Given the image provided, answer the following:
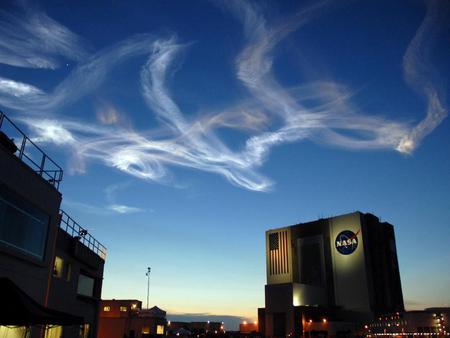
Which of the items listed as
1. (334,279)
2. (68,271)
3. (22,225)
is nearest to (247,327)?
(334,279)

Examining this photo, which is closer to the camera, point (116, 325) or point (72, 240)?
point (72, 240)

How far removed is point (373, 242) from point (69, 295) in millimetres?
47576

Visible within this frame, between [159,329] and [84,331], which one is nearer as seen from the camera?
[84,331]

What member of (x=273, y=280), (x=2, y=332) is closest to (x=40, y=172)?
(x=2, y=332)

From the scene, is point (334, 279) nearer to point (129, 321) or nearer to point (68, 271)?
point (129, 321)

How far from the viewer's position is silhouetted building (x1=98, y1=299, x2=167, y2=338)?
178 ft

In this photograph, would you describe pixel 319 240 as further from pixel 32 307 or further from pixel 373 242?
pixel 32 307

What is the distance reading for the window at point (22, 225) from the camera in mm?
15086

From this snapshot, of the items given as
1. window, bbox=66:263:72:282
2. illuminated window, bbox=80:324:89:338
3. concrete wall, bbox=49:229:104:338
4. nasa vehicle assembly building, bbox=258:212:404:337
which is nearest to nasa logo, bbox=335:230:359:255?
nasa vehicle assembly building, bbox=258:212:404:337

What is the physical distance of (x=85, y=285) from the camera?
101 ft

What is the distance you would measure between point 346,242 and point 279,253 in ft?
45.6

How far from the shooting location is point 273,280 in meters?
69.4

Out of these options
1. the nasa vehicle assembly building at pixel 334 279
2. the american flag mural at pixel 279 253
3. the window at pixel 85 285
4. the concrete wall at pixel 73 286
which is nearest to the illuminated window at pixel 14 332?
the concrete wall at pixel 73 286

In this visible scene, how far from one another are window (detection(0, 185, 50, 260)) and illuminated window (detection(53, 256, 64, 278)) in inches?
214
